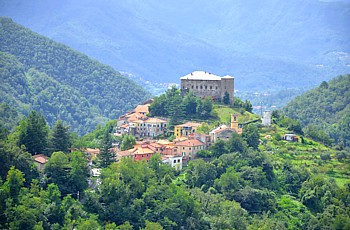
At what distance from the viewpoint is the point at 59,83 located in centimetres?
16625

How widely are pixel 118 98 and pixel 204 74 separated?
7716cm

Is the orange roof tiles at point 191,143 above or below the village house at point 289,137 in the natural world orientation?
below

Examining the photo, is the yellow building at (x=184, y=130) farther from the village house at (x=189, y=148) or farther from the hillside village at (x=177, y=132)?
the village house at (x=189, y=148)

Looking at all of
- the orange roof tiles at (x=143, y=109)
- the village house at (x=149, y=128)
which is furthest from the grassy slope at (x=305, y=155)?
the orange roof tiles at (x=143, y=109)

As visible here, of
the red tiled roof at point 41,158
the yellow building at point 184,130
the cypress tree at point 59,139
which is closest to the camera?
the red tiled roof at point 41,158

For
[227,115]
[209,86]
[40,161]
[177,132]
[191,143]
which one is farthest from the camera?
[209,86]

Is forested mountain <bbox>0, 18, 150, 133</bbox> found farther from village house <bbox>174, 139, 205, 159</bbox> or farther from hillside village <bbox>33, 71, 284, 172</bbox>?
village house <bbox>174, 139, 205, 159</bbox>

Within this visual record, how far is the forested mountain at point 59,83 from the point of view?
493ft

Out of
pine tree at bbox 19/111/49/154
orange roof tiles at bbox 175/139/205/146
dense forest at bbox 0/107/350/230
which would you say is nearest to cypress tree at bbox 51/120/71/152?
dense forest at bbox 0/107/350/230

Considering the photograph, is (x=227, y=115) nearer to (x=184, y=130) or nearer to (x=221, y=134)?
(x=184, y=130)

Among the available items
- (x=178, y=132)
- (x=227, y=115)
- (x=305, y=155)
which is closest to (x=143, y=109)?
(x=227, y=115)

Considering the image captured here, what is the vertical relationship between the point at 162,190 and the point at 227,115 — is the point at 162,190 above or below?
below

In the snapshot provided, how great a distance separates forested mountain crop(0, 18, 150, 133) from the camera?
150250 mm

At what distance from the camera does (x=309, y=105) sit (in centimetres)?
15538
